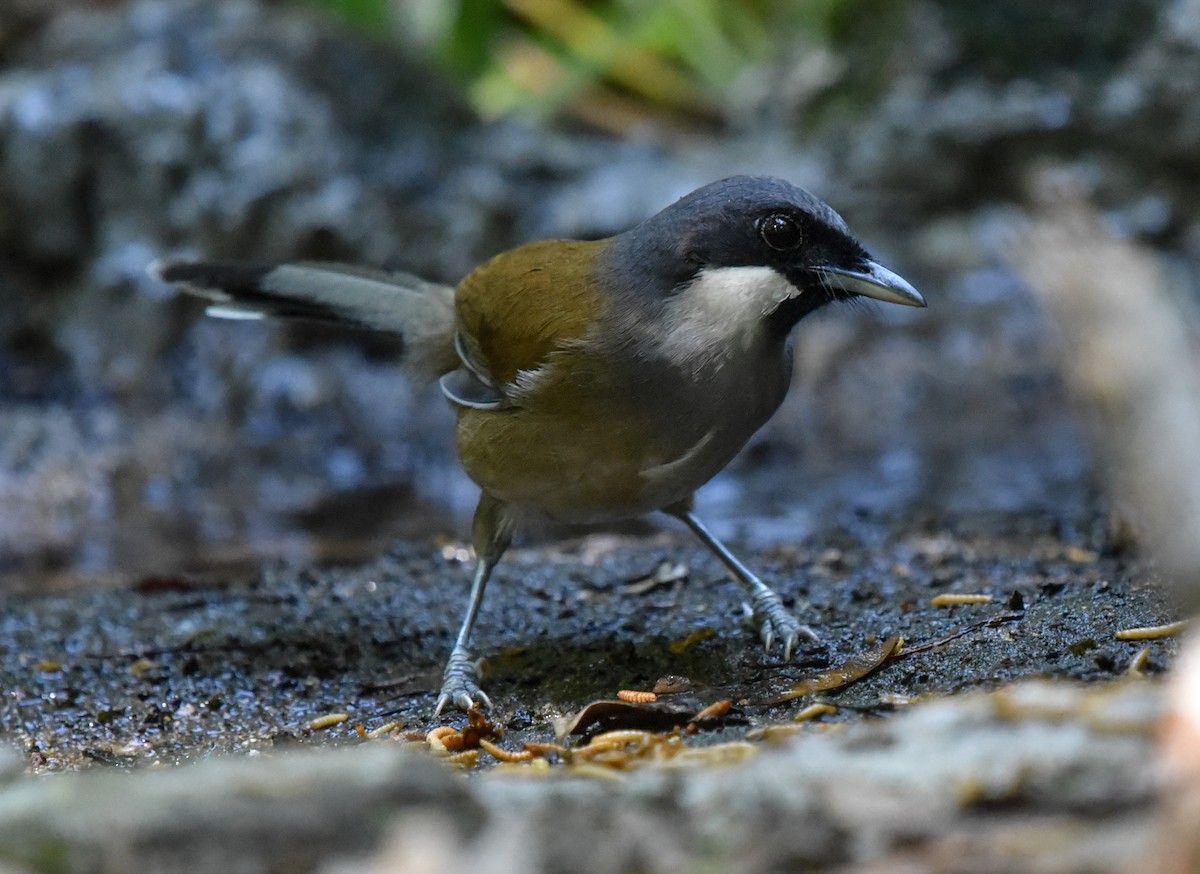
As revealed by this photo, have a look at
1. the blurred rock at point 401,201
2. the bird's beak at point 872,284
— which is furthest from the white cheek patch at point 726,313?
the blurred rock at point 401,201

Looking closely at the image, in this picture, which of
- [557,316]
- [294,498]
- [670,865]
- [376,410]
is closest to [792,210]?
[557,316]

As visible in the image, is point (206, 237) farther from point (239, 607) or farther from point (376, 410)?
point (239, 607)

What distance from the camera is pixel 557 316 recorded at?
12.8 feet

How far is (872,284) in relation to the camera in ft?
12.1

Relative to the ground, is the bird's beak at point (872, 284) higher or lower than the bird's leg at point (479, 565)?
higher

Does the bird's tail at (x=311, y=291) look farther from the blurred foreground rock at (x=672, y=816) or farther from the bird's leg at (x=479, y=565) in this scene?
the blurred foreground rock at (x=672, y=816)

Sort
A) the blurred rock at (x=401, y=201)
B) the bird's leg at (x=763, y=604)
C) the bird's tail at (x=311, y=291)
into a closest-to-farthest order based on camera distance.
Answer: the bird's leg at (x=763, y=604) < the bird's tail at (x=311, y=291) < the blurred rock at (x=401, y=201)

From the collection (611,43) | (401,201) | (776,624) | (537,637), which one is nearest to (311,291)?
(537,637)

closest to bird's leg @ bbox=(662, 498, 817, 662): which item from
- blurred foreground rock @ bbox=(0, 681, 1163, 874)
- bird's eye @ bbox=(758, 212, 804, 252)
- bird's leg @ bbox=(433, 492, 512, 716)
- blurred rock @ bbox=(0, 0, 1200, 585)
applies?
bird's leg @ bbox=(433, 492, 512, 716)

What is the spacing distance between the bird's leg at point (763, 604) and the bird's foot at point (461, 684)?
861 mm

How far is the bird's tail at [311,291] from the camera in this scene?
489cm

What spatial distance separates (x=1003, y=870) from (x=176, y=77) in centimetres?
791

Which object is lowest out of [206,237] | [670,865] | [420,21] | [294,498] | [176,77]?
[294,498]

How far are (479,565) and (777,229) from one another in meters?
1.48
